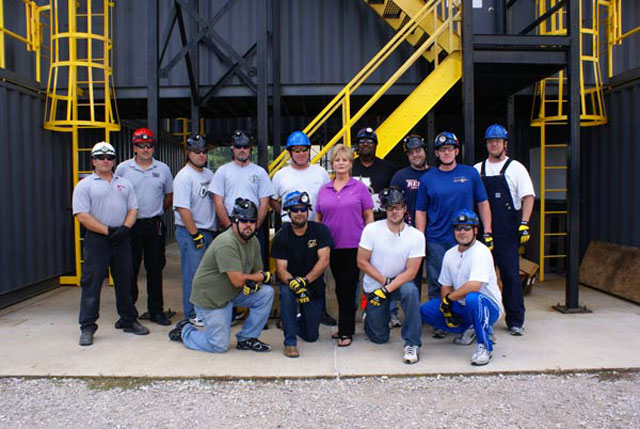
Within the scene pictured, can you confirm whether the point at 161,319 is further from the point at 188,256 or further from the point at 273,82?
the point at 273,82

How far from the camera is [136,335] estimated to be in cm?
509

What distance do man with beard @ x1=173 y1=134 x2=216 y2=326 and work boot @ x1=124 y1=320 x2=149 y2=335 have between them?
443 mm

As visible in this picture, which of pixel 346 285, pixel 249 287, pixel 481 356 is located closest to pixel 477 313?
pixel 481 356

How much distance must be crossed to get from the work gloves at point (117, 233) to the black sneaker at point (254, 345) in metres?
1.58

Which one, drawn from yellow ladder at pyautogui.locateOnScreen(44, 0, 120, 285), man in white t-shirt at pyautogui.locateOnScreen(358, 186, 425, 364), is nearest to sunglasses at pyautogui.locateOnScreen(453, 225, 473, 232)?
man in white t-shirt at pyautogui.locateOnScreen(358, 186, 425, 364)

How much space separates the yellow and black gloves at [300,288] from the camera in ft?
14.3

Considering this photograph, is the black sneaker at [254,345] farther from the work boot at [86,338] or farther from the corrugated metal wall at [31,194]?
the corrugated metal wall at [31,194]

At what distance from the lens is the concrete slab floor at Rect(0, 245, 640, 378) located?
4.13m

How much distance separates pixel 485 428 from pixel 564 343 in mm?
1980

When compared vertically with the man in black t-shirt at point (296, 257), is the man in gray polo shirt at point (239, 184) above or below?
above

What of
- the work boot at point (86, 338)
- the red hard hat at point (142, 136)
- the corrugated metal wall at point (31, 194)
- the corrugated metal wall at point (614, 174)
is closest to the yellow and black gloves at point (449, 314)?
the work boot at point (86, 338)

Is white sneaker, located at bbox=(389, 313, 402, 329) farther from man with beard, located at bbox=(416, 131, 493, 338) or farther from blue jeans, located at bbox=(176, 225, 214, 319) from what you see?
blue jeans, located at bbox=(176, 225, 214, 319)

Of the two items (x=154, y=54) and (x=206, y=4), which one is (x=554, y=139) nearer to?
(x=206, y=4)

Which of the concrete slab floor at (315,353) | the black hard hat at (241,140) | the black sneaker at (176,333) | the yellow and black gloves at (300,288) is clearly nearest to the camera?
the concrete slab floor at (315,353)
